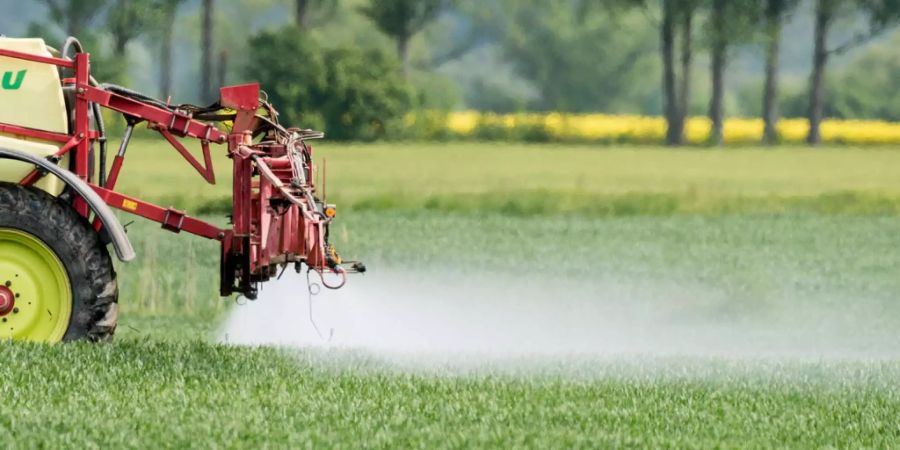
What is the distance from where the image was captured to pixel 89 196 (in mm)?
11594

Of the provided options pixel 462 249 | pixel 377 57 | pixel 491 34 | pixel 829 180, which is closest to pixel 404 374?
pixel 462 249

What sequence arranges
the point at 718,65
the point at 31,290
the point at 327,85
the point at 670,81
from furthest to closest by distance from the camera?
the point at 718,65, the point at 670,81, the point at 327,85, the point at 31,290

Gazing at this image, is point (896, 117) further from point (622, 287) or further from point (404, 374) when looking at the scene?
point (404, 374)

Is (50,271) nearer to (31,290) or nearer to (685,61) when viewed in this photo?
(31,290)

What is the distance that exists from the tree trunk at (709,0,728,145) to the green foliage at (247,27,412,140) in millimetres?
12525

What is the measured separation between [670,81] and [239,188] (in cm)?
4332

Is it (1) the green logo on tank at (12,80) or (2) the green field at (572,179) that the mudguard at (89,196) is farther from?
(2) the green field at (572,179)

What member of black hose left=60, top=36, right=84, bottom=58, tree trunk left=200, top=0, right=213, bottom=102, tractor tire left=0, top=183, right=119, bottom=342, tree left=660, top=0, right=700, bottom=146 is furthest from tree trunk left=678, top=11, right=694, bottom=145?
tractor tire left=0, top=183, right=119, bottom=342

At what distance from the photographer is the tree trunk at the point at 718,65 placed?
2120 inches

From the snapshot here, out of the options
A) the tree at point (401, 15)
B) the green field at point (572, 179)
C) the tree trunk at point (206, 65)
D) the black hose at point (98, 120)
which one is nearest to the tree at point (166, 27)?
the tree at point (401, 15)

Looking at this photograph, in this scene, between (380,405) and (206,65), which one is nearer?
(380,405)

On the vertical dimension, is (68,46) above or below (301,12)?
below

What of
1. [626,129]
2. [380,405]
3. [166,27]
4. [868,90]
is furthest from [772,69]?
[380,405]

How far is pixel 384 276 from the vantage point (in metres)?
21.3
